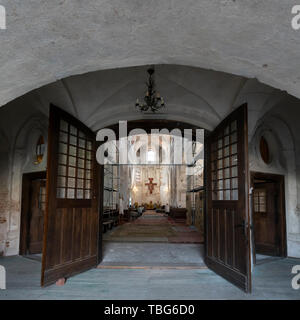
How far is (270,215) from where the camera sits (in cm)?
639

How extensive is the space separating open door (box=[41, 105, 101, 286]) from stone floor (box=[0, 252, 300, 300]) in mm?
281

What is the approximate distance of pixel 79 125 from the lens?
462 centimetres

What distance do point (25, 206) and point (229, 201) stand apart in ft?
15.9

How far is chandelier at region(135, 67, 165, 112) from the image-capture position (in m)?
4.77

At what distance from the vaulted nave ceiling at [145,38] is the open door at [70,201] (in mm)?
1648

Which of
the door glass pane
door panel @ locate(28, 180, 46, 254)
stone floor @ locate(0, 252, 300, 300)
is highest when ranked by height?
the door glass pane

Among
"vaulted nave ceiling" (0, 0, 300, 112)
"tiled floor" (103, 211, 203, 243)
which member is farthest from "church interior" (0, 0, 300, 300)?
"tiled floor" (103, 211, 203, 243)

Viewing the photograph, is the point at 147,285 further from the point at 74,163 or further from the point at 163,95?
the point at 163,95

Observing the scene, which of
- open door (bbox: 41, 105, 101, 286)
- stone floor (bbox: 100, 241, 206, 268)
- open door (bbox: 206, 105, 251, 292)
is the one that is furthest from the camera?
stone floor (bbox: 100, 241, 206, 268)

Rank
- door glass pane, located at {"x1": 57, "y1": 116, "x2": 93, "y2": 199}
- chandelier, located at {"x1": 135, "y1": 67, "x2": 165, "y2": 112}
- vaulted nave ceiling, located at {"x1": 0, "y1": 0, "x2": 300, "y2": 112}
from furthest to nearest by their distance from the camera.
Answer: chandelier, located at {"x1": 135, "y1": 67, "x2": 165, "y2": 112} → door glass pane, located at {"x1": 57, "y1": 116, "x2": 93, "y2": 199} → vaulted nave ceiling, located at {"x1": 0, "y1": 0, "x2": 300, "y2": 112}

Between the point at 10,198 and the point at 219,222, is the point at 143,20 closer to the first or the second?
the point at 219,222

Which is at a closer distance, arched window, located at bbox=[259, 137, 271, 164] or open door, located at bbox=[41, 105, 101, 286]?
open door, located at bbox=[41, 105, 101, 286]

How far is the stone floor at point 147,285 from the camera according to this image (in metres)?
3.35

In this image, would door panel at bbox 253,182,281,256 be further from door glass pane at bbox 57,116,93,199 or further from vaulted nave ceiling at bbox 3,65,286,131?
door glass pane at bbox 57,116,93,199
